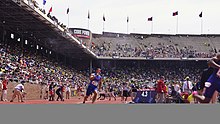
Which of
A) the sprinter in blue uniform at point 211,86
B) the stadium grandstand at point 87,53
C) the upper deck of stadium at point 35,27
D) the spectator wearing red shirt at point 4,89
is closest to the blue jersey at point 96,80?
the sprinter in blue uniform at point 211,86

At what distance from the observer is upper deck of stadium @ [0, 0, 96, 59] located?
28.0 metres

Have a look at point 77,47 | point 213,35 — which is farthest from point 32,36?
point 213,35

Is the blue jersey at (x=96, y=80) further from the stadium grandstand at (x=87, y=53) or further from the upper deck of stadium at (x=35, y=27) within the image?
the upper deck of stadium at (x=35, y=27)

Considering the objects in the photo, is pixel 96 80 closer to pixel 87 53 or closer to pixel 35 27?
pixel 35 27

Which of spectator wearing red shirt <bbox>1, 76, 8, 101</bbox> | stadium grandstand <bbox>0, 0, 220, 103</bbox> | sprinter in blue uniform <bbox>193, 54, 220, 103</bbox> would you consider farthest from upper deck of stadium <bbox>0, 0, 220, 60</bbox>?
sprinter in blue uniform <bbox>193, 54, 220, 103</bbox>

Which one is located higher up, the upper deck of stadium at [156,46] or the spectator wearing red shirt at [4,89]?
the upper deck of stadium at [156,46]

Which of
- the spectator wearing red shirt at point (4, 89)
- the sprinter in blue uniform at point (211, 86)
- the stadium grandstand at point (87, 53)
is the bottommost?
the spectator wearing red shirt at point (4, 89)

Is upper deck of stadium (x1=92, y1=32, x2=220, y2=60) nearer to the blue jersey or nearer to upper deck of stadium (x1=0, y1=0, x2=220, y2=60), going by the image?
upper deck of stadium (x1=0, y1=0, x2=220, y2=60)

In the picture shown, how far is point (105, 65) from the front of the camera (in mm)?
61781

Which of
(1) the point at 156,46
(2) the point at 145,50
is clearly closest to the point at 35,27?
(2) the point at 145,50

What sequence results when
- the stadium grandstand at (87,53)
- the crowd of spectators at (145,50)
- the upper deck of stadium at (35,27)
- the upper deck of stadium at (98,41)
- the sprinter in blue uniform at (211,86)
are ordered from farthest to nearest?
the crowd of spectators at (145,50)
the upper deck of stadium at (98,41)
the stadium grandstand at (87,53)
the upper deck of stadium at (35,27)
the sprinter in blue uniform at (211,86)

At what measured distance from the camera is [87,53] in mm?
52719

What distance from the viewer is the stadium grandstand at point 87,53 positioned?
30469 mm

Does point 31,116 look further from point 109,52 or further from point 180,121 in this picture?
point 109,52
